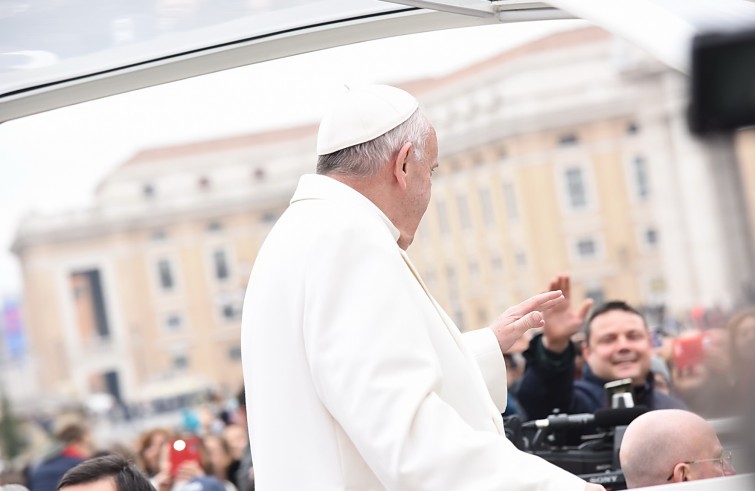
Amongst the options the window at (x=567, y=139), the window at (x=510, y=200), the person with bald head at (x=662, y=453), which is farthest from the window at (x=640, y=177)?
the person with bald head at (x=662, y=453)

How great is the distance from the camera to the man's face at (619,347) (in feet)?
16.3

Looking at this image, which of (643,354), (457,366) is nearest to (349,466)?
(457,366)

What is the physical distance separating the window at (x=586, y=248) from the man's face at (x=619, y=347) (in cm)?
5603

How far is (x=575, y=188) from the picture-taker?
62.1 meters

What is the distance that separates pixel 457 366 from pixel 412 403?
1.06ft

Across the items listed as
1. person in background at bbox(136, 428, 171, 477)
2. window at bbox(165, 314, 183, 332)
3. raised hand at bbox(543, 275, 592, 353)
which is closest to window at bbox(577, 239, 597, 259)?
window at bbox(165, 314, 183, 332)

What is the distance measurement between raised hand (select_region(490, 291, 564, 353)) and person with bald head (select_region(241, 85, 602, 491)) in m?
0.34

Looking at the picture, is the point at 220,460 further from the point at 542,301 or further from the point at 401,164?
the point at 401,164

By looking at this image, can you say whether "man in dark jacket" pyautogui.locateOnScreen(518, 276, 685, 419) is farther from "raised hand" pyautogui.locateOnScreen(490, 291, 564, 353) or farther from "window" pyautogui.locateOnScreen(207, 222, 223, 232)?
"window" pyautogui.locateOnScreen(207, 222, 223, 232)

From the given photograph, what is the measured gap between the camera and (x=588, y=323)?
17.0 ft

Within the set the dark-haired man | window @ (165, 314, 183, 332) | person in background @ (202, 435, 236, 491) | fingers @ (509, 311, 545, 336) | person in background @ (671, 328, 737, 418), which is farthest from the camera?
window @ (165, 314, 183, 332)

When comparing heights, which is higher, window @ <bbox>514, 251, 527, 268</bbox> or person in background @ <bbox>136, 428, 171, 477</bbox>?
window @ <bbox>514, 251, 527, 268</bbox>

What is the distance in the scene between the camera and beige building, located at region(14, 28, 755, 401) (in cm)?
5866

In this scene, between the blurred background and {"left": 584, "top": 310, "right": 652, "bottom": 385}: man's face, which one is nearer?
{"left": 584, "top": 310, "right": 652, "bottom": 385}: man's face
